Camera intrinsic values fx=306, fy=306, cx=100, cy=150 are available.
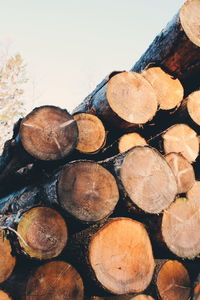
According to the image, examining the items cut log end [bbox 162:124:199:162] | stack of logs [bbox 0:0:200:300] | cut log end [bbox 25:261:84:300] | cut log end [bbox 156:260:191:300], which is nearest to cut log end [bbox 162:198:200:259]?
stack of logs [bbox 0:0:200:300]

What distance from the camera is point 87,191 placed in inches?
92.7

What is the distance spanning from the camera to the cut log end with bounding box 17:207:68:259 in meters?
2.21

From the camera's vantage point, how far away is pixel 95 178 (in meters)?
2.39

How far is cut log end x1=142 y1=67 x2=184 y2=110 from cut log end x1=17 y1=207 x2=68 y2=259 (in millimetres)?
1752

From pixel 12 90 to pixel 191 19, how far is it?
776 inches

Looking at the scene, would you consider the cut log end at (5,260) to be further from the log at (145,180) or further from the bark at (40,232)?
the log at (145,180)

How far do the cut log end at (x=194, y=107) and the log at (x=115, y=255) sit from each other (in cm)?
144

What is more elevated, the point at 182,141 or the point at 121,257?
the point at 182,141

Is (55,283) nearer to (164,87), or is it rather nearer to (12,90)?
(164,87)

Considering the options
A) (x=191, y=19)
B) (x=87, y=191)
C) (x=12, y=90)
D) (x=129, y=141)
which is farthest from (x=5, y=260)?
(x=12, y=90)

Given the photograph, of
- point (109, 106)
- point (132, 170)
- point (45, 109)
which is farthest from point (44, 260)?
point (109, 106)

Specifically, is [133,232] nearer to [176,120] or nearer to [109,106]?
[109,106]

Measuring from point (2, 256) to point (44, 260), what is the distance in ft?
1.03

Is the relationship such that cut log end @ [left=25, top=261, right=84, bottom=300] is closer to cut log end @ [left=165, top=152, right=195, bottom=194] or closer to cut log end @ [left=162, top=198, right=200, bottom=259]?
cut log end @ [left=162, top=198, right=200, bottom=259]
